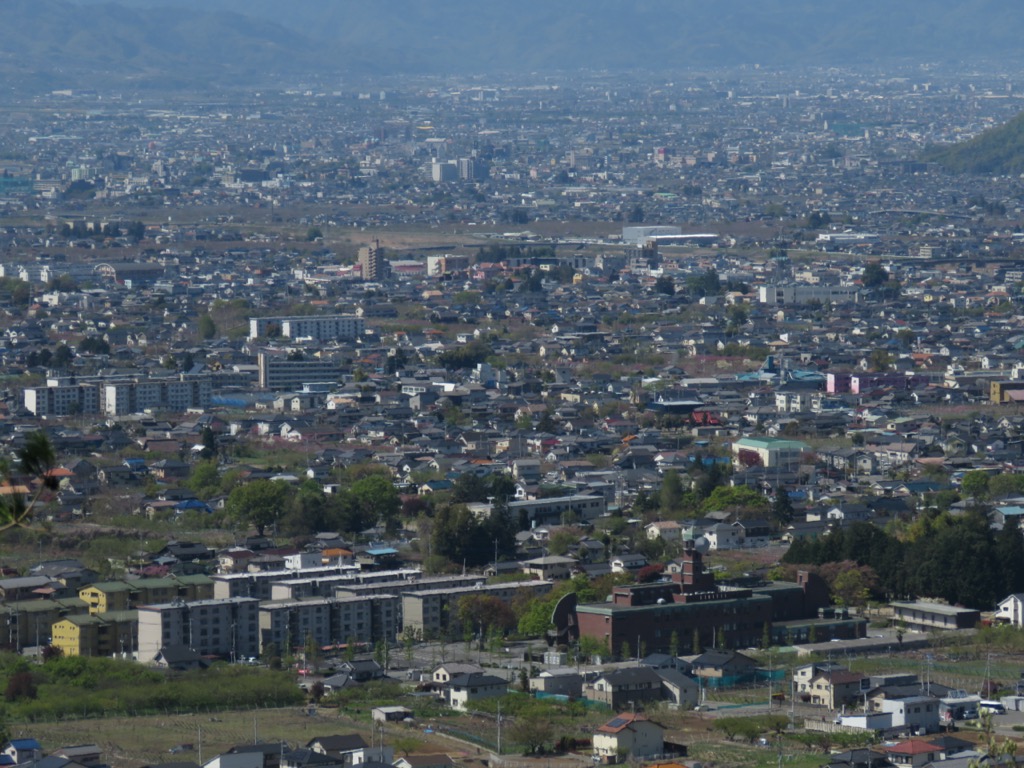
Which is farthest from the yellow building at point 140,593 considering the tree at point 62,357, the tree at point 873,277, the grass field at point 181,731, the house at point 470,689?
the tree at point 873,277

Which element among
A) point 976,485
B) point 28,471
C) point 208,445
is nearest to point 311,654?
point 976,485

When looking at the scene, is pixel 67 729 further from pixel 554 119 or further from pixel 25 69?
pixel 25 69

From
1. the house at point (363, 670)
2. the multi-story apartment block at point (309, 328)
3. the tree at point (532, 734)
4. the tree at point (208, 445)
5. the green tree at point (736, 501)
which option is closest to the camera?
the tree at point (532, 734)

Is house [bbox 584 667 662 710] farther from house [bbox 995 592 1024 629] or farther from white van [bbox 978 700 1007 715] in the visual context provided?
house [bbox 995 592 1024 629]

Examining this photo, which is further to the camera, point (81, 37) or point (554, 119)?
point (81, 37)

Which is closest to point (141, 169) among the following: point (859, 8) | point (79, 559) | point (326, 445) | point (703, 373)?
point (703, 373)

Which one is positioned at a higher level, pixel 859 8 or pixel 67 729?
pixel 859 8

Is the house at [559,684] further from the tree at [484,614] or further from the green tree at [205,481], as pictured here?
the green tree at [205,481]
